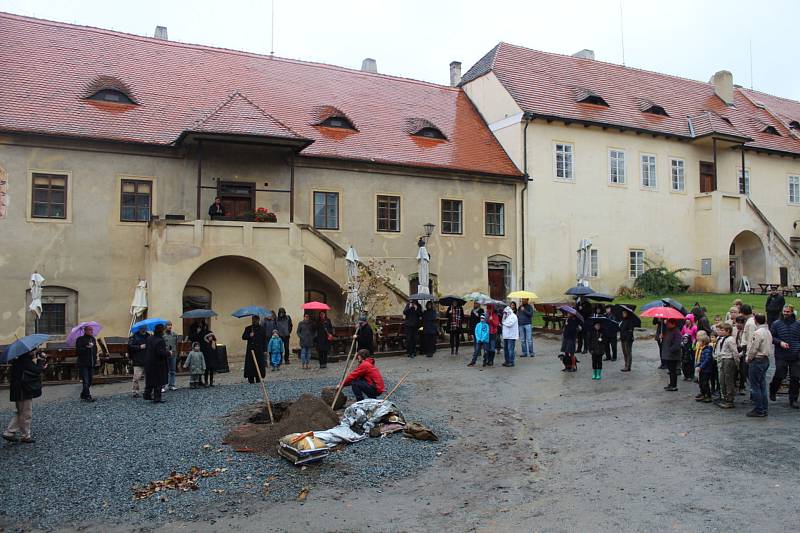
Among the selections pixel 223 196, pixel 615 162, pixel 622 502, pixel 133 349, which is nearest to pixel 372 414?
pixel 622 502

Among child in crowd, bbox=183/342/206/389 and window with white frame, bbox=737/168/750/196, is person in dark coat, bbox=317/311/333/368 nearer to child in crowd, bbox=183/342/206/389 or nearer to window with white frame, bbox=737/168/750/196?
child in crowd, bbox=183/342/206/389

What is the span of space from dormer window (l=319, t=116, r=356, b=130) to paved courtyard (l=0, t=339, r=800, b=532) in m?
15.4

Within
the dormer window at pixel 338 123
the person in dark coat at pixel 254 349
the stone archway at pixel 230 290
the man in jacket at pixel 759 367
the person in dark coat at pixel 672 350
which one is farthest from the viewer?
the dormer window at pixel 338 123

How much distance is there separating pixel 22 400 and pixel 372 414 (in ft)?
18.3

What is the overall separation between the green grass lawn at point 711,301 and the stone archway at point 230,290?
1022 centimetres

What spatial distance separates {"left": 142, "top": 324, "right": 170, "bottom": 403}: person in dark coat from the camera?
1413 centimetres

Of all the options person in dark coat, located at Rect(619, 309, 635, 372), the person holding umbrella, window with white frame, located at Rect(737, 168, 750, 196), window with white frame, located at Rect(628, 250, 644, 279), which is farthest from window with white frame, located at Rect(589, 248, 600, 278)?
the person holding umbrella

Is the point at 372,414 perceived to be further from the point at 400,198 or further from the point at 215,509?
the point at 400,198

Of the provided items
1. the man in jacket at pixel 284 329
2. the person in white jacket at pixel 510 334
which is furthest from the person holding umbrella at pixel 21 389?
the person in white jacket at pixel 510 334

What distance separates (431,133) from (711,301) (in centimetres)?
1359

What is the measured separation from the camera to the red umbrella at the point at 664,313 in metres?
14.5

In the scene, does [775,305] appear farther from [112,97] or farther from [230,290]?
[112,97]

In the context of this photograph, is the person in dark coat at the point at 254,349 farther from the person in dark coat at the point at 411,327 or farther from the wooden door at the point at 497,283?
the wooden door at the point at 497,283

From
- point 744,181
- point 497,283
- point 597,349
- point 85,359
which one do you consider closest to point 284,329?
point 85,359
